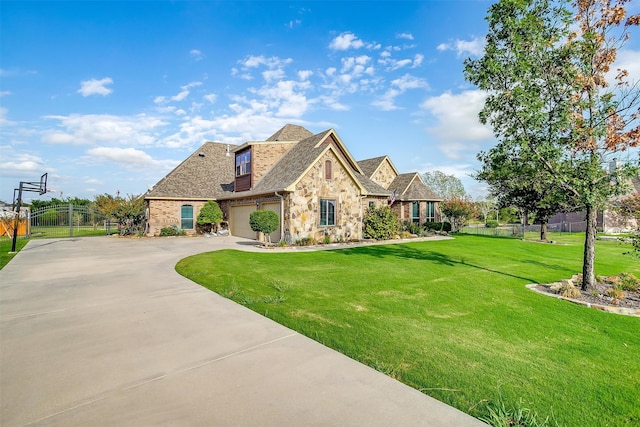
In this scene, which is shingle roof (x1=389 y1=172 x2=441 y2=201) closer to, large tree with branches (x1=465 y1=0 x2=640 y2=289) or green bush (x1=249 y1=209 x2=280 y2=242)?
green bush (x1=249 y1=209 x2=280 y2=242)

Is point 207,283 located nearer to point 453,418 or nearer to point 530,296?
point 453,418

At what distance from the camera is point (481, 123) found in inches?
368

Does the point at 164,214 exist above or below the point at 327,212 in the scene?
below

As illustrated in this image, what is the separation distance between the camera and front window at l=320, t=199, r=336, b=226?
18.0m

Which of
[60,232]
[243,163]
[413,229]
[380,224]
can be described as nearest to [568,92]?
[380,224]

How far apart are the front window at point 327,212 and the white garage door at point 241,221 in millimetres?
5169

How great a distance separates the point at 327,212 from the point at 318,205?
2.80 ft

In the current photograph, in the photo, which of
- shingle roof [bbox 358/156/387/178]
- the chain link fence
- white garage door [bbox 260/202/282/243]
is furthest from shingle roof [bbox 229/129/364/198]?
the chain link fence

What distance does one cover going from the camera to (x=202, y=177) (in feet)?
85.1

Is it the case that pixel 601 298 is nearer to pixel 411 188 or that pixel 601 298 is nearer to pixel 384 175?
pixel 411 188

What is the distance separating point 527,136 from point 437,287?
510 cm

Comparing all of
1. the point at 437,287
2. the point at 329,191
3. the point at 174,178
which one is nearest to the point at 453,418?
the point at 437,287

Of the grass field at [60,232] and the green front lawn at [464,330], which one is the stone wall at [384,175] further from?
the grass field at [60,232]

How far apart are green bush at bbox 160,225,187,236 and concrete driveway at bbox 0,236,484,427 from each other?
17097 mm
